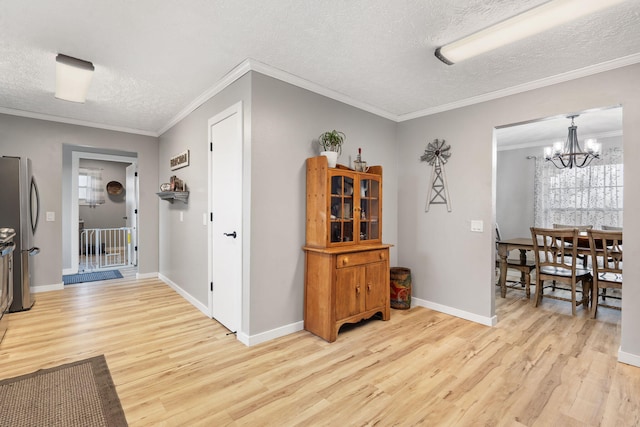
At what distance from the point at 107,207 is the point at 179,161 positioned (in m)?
5.36

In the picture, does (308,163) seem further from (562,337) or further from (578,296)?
(578,296)

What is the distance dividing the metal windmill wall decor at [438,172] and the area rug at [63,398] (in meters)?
3.56

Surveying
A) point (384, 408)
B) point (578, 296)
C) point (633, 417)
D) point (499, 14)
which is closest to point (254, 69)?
point (499, 14)

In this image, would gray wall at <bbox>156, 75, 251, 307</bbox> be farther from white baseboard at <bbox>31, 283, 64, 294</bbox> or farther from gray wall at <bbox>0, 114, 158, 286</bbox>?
white baseboard at <bbox>31, 283, 64, 294</bbox>

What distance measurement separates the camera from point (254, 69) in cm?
268

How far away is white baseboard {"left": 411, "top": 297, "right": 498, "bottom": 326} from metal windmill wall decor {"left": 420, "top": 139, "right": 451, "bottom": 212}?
118 cm

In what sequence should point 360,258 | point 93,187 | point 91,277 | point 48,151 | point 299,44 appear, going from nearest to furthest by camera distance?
point 299,44 → point 360,258 → point 48,151 → point 91,277 → point 93,187

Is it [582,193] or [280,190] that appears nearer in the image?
[280,190]

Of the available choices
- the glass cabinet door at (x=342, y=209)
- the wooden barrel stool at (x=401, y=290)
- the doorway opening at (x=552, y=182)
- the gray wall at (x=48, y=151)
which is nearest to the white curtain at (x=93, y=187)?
the gray wall at (x=48, y=151)

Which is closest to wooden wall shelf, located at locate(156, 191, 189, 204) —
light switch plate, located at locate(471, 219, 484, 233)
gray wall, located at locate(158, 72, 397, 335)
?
gray wall, located at locate(158, 72, 397, 335)

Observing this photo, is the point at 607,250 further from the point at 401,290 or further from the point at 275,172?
the point at 275,172

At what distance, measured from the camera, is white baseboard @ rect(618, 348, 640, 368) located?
243 centimetres

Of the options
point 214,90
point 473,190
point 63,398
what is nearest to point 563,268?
point 473,190

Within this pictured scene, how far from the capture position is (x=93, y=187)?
7844mm
